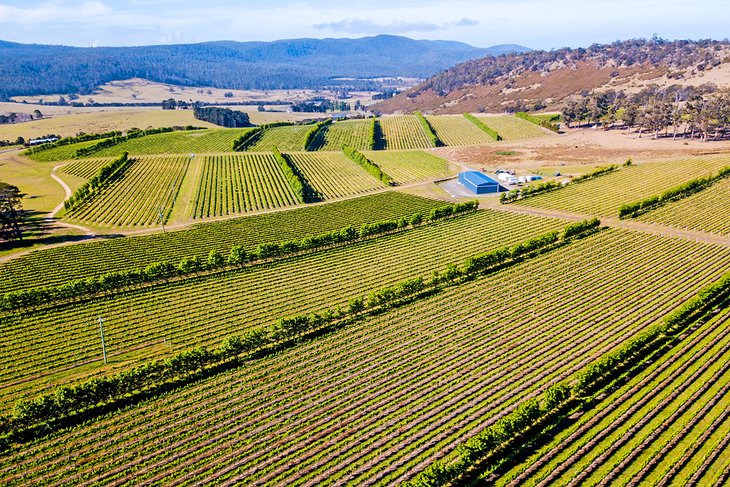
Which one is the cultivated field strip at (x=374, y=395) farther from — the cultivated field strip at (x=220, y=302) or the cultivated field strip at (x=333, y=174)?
Result: the cultivated field strip at (x=333, y=174)

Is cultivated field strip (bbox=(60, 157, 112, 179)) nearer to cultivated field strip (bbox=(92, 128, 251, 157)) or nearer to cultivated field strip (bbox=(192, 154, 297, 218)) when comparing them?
cultivated field strip (bbox=(92, 128, 251, 157))

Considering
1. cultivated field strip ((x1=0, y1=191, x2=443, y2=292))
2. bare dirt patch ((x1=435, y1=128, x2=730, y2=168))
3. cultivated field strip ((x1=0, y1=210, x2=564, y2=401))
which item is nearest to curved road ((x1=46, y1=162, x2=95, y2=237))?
cultivated field strip ((x1=0, y1=191, x2=443, y2=292))

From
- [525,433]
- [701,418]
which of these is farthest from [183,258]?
[701,418]

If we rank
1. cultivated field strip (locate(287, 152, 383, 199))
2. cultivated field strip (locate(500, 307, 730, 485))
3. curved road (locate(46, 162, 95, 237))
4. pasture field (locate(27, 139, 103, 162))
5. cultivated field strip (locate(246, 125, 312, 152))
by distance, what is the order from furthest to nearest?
1. cultivated field strip (locate(246, 125, 312, 152))
2. pasture field (locate(27, 139, 103, 162))
3. cultivated field strip (locate(287, 152, 383, 199))
4. curved road (locate(46, 162, 95, 237))
5. cultivated field strip (locate(500, 307, 730, 485))

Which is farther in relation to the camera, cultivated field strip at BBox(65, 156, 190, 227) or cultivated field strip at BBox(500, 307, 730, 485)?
cultivated field strip at BBox(65, 156, 190, 227)

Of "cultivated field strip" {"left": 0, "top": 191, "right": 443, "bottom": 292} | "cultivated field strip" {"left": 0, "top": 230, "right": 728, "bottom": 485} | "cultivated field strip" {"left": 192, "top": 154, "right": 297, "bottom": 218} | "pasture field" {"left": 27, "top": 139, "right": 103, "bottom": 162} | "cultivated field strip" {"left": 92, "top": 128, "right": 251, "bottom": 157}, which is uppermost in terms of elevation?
"cultivated field strip" {"left": 92, "top": 128, "right": 251, "bottom": 157}
